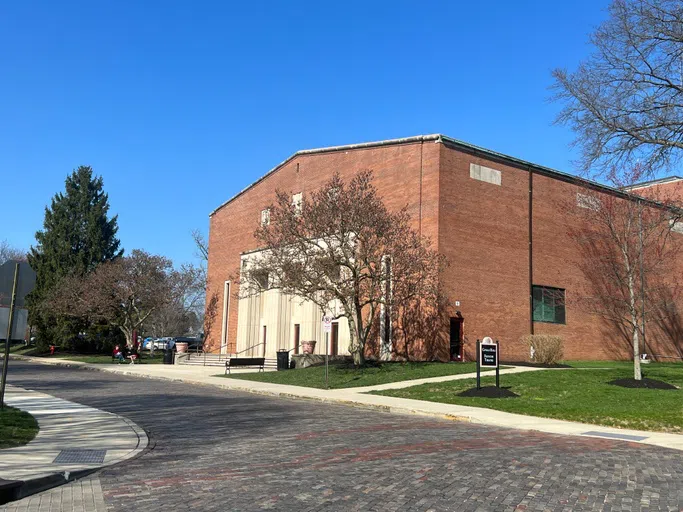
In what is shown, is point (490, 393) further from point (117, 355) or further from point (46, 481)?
point (117, 355)

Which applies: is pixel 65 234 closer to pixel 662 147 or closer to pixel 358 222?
pixel 358 222

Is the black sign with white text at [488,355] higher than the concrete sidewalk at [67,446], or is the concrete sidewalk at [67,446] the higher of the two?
the black sign with white text at [488,355]

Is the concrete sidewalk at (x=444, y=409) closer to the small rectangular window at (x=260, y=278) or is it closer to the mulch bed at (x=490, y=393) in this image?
the mulch bed at (x=490, y=393)

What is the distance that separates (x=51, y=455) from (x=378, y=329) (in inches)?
979

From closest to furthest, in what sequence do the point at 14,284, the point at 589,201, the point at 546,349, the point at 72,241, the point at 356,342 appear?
the point at 14,284 < the point at 356,342 < the point at 546,349 < the point at 589,201 < the point at 72,241

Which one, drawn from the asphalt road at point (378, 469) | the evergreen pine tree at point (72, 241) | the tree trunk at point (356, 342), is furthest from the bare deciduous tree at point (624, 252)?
the evergreen pine tree at point (72, 241)

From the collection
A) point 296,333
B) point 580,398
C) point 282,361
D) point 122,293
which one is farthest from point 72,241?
point 580,398

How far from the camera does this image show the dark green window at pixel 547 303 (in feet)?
115

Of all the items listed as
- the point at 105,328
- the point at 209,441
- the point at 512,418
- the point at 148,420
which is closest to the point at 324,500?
the point at 209,441

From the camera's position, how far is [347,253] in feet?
84.7

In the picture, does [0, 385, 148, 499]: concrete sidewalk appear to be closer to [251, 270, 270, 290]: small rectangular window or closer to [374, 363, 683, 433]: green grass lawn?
[374, 363, 683, 433]: green grass lawn

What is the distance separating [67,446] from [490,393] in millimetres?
12705

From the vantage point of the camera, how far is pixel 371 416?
48.8ft

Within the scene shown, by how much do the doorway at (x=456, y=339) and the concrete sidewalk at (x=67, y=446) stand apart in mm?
20633
